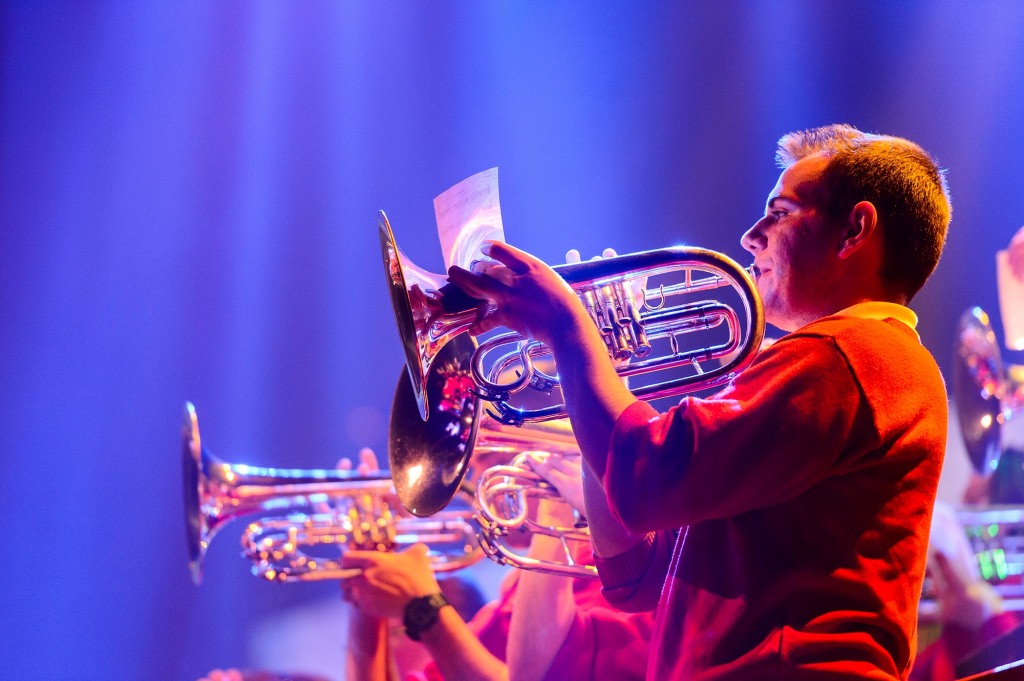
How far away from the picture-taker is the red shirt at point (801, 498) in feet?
4.42

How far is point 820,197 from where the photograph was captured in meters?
1.69

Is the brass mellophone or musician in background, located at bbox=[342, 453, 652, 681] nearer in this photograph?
the brass mellophone

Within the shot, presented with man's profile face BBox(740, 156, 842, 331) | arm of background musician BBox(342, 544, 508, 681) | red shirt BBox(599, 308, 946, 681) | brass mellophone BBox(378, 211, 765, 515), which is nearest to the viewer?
red shirt BBox(599, 308, 946, 681)

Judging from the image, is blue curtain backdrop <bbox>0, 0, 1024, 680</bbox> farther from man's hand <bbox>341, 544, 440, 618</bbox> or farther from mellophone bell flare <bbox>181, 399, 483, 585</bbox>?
man's hand <bbox>341, 544, 440, 618</bbox>

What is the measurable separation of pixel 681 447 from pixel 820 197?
66 centimetres

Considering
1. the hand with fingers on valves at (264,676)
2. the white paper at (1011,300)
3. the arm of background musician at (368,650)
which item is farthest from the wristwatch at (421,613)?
the white paper at (1011,300)

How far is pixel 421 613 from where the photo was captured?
3.22 metres

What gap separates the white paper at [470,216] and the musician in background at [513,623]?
118cm

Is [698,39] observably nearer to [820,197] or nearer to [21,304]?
[820,197]

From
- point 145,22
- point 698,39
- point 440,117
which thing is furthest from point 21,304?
point 698,39

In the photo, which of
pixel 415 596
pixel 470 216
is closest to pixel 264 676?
pixel 415 596

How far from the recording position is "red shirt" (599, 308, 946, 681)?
135cm

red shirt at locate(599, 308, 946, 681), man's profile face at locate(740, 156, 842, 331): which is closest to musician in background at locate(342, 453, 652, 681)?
man's profile face at locate(740, 156, 842, 331)

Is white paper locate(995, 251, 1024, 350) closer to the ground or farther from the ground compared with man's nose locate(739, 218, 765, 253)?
closer to the ground
